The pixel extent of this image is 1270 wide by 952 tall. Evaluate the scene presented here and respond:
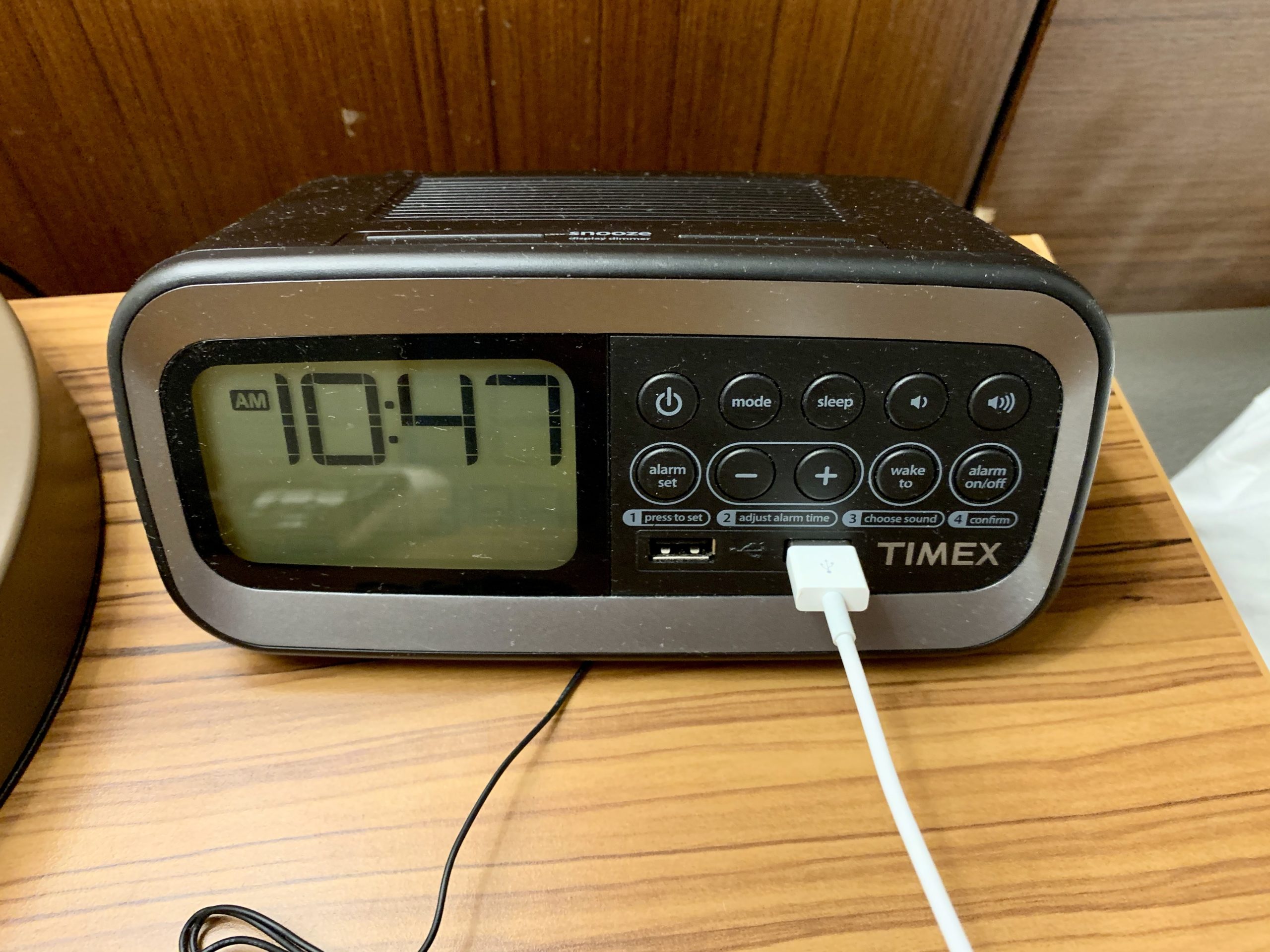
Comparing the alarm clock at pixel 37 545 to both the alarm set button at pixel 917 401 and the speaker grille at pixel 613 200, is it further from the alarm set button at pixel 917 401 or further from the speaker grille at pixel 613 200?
the alarm set button at pixel 917 401

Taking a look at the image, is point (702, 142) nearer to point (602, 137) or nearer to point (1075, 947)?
point (602, 137)

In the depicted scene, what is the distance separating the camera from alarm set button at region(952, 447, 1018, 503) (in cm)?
35

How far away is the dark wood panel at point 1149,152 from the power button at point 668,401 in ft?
1.44

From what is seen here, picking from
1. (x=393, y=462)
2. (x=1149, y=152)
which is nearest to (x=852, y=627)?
(x=393, y=462)

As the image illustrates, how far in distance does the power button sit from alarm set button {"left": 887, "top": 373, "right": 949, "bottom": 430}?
3.1 inches

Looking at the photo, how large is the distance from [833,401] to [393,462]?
185 millimetres

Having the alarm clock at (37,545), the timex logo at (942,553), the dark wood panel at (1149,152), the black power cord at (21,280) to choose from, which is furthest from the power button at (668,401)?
the black power cord at (21,280)

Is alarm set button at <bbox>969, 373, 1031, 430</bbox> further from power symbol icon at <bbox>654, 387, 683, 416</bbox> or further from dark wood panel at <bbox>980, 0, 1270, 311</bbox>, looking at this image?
dark wood panel at <bbox>980, 0, 1270, 311</bbox>

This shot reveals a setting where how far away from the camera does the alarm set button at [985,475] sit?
35 centimetres

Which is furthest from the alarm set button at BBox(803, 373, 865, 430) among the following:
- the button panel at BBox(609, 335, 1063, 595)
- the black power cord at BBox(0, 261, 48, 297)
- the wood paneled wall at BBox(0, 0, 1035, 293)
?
the black power cord at BBox(0, 261, 48, 297)

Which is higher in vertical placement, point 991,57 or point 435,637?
point 991,57

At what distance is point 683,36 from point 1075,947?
535 millimetres

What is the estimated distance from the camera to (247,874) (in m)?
0.32

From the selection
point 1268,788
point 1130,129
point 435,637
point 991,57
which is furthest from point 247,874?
point 1130,129
